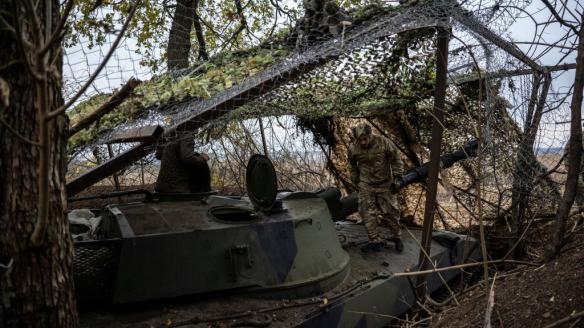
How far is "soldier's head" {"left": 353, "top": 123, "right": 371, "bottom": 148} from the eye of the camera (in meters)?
6.33

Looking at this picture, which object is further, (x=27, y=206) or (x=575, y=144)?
(x=575, y=144)

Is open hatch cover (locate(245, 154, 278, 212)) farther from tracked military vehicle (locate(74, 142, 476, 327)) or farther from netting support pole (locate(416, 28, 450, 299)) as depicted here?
netting support pole (locate(416, 28, 450, 299))

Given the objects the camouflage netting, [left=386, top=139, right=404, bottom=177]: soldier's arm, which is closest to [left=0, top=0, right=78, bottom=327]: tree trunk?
the camouflage netting

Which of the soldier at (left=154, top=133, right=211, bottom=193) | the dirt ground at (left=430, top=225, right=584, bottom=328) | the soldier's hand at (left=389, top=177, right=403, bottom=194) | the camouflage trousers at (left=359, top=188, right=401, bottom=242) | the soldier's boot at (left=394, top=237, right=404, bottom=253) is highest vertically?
the soldier at (left=154, top=133, right=211, bottom=193)

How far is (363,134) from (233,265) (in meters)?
2.93

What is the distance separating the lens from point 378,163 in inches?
254

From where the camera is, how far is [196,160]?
18.2 ft

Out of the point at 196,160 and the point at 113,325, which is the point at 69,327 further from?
the point at 196,160

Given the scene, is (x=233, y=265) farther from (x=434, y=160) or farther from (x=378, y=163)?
(x=378, y=163)

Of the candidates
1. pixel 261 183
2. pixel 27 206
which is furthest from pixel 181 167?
pixel 27 206

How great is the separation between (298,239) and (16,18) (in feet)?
10.7

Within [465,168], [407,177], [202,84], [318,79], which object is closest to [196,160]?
[202,84]

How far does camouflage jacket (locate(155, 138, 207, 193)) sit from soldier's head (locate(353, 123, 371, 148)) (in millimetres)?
1943

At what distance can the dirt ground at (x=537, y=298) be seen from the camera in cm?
229
